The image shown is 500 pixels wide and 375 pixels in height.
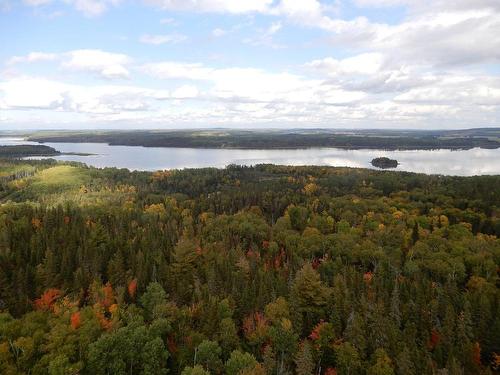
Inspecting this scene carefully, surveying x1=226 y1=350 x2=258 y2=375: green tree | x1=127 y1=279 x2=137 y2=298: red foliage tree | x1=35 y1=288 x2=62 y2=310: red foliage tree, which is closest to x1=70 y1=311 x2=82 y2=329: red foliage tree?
x1=35 y1=288 x2=62 y2=310: red foliage tree

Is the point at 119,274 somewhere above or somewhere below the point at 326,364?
above

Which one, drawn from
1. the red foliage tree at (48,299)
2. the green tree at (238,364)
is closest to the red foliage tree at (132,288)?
the red foliage tree at (48,299)

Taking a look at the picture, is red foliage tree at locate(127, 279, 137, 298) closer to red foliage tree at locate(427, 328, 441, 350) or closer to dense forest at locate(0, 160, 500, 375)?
dense forest at locate(0, 160, 500, 375)

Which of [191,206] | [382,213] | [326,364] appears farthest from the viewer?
[191,206]

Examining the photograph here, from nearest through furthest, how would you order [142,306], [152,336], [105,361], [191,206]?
1. [105,361]
2. [152,336]
3. [142,306]
4. [191,206]

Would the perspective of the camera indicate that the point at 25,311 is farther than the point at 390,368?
Yes

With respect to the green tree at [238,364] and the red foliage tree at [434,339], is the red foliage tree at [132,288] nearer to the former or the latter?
the green tree at [238,364]

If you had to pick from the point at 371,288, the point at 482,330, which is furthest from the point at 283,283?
the point at 482,330

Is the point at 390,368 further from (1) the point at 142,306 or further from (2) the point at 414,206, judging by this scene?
(2) the point at 414,206

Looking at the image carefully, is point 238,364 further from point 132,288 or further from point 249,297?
point 132,288
